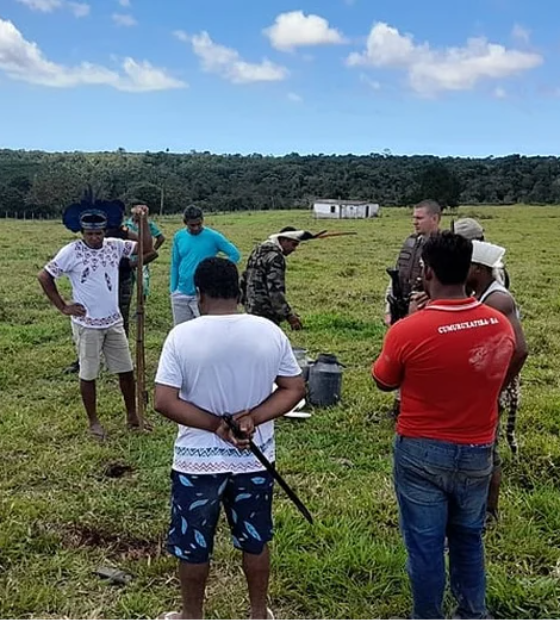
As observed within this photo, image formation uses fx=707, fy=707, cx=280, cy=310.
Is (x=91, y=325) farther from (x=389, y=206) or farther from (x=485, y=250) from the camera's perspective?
(x=389, y=206)

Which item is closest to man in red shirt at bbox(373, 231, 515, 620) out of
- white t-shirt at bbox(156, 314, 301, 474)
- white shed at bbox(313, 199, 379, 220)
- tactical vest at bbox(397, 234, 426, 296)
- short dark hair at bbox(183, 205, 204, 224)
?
white t-shirt at bbox(156, 314, 301, 474)

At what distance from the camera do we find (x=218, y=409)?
303cm

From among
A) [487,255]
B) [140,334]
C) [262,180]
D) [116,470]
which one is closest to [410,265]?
[487,255]

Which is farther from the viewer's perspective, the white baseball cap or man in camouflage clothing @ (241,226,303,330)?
man in camouflage clothing @ (241,226,303,330)

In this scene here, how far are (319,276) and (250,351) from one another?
537 inches

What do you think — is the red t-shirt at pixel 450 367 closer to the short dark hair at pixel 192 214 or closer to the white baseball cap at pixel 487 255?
the white baseball cap at pixel 487 255

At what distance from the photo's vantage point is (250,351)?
2.97 m

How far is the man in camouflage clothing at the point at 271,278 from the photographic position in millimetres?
6441

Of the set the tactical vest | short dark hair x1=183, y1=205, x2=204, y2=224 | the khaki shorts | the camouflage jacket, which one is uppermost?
short dark hair x1=183, y1=205, x2=204, y2=224

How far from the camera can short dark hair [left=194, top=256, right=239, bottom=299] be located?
3021 millimetres

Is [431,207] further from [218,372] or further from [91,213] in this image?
[218,372]

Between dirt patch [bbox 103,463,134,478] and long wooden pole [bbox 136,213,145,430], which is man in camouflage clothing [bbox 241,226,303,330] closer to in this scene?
long wooden pole [bbox 136,213,145,430]

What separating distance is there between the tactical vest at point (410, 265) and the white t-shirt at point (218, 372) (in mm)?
2733

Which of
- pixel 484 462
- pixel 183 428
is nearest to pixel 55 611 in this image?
pixel 183 428
